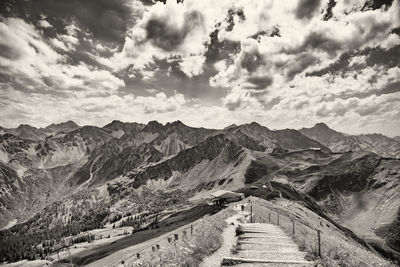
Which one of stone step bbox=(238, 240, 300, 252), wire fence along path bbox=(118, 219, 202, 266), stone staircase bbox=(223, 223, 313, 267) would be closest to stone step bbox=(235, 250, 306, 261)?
stone staircase bbox=(223, 223, 313, 267)

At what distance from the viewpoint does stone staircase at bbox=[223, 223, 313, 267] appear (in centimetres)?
1920

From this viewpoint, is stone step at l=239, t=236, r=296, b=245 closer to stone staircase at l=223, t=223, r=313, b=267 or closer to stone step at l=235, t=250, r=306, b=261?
stone staircase at l=223, t=223, r=313, b=267

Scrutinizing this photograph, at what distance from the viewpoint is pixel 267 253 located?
857 inches

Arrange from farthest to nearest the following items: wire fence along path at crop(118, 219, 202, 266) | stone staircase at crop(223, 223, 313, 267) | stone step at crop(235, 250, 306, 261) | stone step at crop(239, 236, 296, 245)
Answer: wire fence along path at crop(118, 219, 202, 266)
stone step at crop(239, 236, 296, 245)
stone step at crop(235, 250, 306, 261)
stone staircase at crop(223, 223, 313, 267)

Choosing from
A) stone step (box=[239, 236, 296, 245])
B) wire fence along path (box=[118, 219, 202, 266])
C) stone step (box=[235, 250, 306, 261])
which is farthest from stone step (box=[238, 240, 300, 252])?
wire fence along path (box=[118, 219, 202, 266])

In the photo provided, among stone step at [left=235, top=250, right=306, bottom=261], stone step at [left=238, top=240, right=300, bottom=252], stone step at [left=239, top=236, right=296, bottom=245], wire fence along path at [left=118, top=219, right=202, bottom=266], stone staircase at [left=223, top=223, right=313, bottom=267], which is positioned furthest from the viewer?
wire fence along path at [left=118, top=219, right=202, bottom=266]

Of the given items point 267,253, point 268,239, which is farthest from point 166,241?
point 267,253

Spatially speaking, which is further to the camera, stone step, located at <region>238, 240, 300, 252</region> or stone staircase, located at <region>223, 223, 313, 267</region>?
stone step, located at <region>238, 240, 300, 252</region>

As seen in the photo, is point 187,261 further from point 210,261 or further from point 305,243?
point 305,243

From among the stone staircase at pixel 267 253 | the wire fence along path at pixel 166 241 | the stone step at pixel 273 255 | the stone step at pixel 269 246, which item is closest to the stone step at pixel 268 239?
the stone staircase at pixel 267 253

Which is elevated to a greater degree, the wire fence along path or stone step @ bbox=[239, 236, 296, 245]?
stone step @ bbox=[239, 236, 296, 245]

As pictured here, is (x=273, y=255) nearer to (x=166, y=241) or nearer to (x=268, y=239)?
(x=268, y=239)

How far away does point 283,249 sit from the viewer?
23250 millimetres

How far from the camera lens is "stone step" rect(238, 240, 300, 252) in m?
23.3
